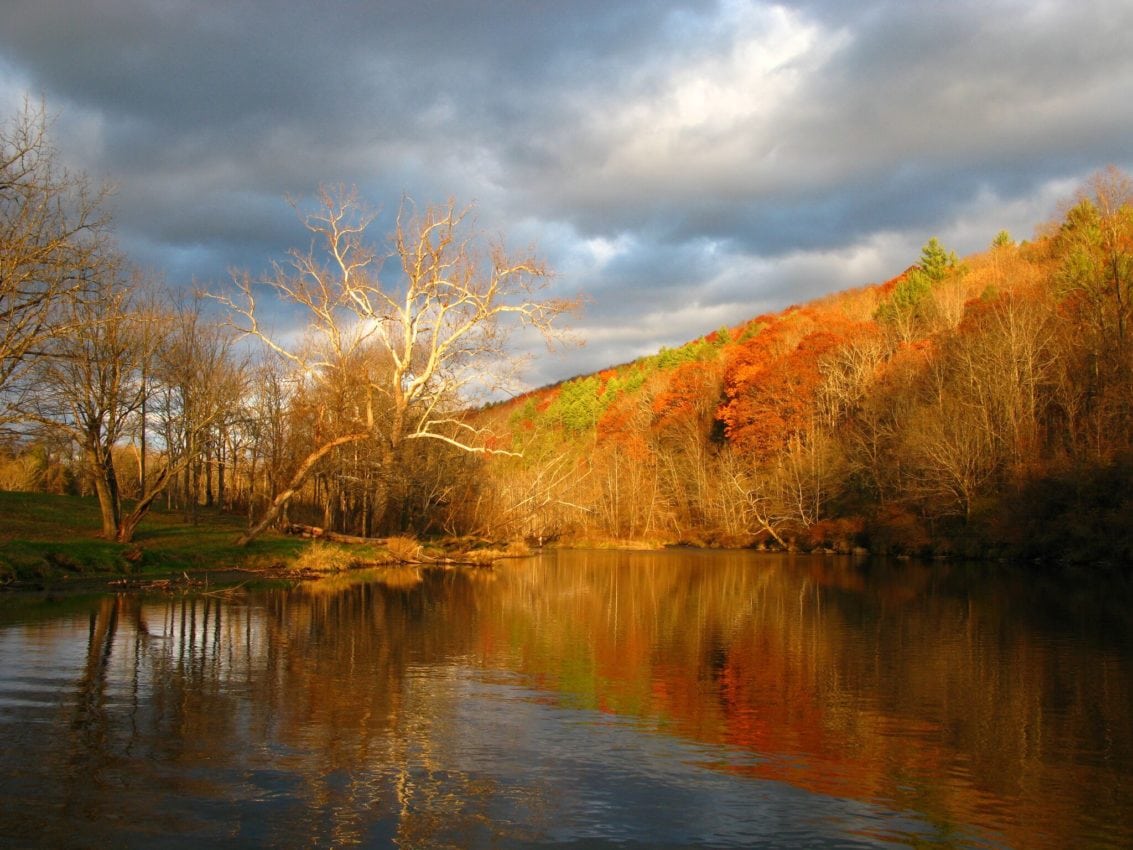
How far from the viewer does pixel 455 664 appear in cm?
1477

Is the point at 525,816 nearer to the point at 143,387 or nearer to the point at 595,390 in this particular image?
the point at 143,387

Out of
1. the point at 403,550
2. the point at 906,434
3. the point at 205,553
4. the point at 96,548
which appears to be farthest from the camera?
the point at 906,434

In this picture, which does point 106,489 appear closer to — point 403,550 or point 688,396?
point 403,550

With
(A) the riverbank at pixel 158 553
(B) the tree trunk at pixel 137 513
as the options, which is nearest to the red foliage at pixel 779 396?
(A) the riverbank at pixel 158 553

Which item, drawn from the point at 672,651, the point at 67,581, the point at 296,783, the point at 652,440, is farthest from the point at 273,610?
the point at 652,440

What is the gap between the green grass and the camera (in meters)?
23.6

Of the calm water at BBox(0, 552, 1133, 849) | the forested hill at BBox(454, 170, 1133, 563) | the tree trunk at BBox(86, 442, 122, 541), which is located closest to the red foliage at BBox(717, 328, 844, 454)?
the forested hill at BBox(454, 170, 1133, 563)

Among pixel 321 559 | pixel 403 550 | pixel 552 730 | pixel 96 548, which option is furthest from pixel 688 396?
pixel 552 730

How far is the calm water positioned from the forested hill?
70.2 ft

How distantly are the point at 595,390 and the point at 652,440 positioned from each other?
31136mm

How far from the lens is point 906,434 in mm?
53625

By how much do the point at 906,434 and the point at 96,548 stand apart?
4446 cm

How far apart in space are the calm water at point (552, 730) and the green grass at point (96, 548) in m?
4.42

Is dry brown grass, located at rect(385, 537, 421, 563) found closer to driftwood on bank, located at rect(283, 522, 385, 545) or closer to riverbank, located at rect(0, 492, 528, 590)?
riverbank, located at rect(0, 492, 528, 590)
